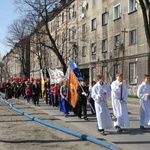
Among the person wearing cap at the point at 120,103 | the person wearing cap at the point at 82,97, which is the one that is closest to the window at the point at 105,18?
the person wearing cap at the point at 82,97

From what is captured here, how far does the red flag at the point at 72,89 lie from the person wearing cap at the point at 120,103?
382 cm

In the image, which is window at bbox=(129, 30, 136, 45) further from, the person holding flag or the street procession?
the person holding flag

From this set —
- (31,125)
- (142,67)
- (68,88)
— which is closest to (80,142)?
(31,125)

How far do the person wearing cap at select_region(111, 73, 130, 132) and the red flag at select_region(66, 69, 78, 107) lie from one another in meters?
3.82

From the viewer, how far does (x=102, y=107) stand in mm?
10586

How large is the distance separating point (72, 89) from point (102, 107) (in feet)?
15.9

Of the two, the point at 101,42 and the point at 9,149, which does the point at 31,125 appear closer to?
the point at 9,149

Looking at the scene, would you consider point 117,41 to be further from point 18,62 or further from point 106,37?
point 18,62

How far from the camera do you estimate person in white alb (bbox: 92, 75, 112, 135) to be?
10406mm

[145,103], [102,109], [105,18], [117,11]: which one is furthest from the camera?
[105,18]

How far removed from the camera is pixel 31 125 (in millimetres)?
12312

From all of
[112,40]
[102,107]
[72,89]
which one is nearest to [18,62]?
[112,40]

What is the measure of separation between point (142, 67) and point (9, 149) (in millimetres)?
23724

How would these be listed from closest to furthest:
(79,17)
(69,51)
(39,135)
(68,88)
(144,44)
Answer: (39,135), (68,88), (144,44), (79,17), (69,51)
